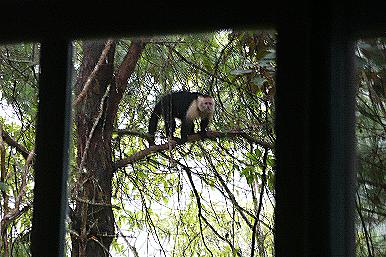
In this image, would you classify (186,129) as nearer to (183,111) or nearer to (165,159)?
(183,111)

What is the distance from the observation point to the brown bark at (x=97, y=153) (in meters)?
1.94

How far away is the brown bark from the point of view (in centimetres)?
194

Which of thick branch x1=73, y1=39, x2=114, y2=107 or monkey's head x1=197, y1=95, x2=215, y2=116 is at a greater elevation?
monkey's head x1=197, y1=95, x2=215, y2=116

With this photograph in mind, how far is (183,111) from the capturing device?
8.71 ft

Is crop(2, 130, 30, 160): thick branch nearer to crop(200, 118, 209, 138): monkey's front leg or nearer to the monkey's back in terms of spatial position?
the monkey's back

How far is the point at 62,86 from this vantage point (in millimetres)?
725

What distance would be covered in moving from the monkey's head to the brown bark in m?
0.47

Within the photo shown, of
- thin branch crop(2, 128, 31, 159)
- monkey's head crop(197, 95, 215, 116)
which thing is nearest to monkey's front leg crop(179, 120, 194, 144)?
monkey's head crop(197, 95, 215, 116)

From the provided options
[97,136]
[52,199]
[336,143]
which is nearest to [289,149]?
[336,143]

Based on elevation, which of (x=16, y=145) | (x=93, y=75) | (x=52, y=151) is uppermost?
(x=93, y=75)

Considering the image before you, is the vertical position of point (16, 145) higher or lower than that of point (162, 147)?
lower

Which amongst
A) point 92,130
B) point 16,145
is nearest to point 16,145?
point 16,145

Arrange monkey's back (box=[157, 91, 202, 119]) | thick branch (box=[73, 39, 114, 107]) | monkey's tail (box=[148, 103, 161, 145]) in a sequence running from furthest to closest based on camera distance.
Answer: monkey's back (box=[157, 91, 202, 119]) < monkey's tail (box=[148, 103, 161, 145]) < thick branch (box=[73, 39, 114, 107])

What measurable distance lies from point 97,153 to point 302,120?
57.2 inches
